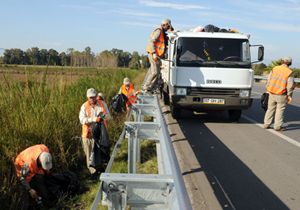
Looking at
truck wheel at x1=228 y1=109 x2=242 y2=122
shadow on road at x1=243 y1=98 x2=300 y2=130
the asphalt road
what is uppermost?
truck wheel at x1=228 y1=109 x2=242 y2=122

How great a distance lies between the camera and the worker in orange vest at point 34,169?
603 cm

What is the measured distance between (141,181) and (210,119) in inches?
357

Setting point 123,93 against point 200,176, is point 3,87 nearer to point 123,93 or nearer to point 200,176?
point 200,176

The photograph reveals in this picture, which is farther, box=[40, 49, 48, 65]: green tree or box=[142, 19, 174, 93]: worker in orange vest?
box=[142, 19, 174, 93]: worker in orange vest

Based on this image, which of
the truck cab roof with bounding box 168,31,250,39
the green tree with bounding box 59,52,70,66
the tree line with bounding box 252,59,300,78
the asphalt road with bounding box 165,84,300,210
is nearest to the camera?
the asphalt road with bounding box 165,84,300,210

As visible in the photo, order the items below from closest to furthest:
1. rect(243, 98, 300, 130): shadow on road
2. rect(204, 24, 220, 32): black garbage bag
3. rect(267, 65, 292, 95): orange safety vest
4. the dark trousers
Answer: the dark trousers, rect(267, 65, 292, 95): orange safety vest, rect(204, 24, 220, 32): black garbage bag, rect(243, 98, 300, 130): shadow on road

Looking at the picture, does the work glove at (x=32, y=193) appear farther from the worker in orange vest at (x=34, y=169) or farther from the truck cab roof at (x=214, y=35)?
the truck cab roof at (x=214, y=35)

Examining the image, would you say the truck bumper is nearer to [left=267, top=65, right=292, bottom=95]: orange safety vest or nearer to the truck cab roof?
[left=267, top=65, right=292, bottom=95]: orange safety vest

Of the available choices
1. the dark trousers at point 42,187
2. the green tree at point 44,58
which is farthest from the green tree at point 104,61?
the dark trousers at point 42,187

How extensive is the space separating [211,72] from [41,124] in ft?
15.5

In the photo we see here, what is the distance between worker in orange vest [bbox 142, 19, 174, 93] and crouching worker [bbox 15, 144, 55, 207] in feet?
15.3

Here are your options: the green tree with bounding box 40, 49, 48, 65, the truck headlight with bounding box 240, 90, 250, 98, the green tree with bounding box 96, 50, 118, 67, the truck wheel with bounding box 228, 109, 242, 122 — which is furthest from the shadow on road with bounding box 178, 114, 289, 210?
the green tree with bounding box 96, 50, 118, 67

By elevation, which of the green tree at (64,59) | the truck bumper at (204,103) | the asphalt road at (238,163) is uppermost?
the green tree at (64,59)

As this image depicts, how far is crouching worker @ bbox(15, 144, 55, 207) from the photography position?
6035 mm
